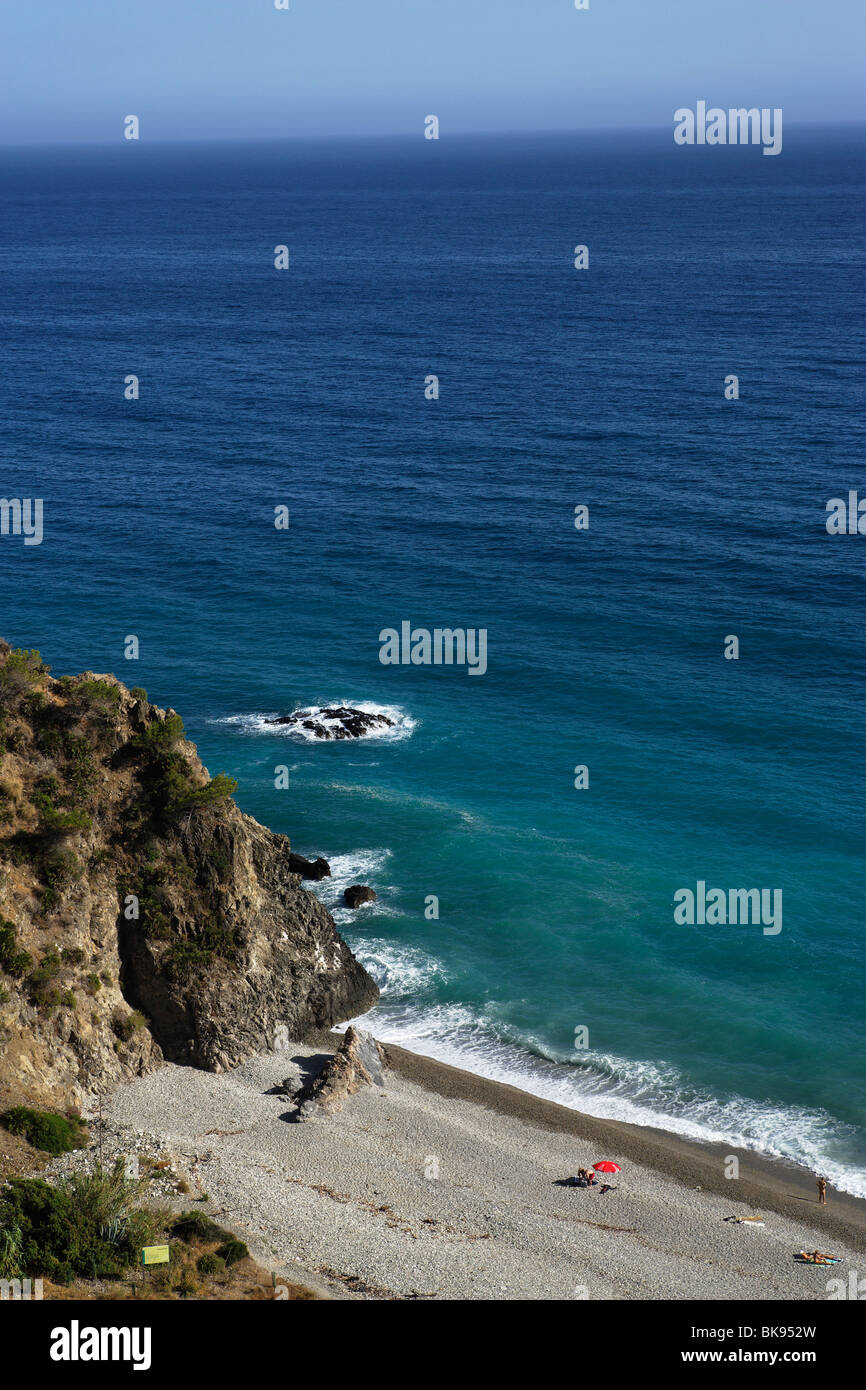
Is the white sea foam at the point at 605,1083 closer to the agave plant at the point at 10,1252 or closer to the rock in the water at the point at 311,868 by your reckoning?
the rock in the water at the point at 311,868

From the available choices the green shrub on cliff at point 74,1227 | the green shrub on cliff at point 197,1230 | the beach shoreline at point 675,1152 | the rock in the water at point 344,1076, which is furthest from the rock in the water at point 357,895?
the green shrub on cliff at point 74,1227

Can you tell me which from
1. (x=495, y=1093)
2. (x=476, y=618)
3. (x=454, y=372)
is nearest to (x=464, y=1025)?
(x=495, y=1093)

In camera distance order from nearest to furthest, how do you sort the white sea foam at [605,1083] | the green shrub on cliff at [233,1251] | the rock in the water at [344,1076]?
the green shrub on cliff at [233,1251] → the rock in the water at [344,1076] → the white sea foam at [605,1083]

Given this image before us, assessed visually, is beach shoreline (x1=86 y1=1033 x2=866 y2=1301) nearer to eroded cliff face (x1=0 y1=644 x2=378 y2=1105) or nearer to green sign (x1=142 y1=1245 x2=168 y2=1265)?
eroded cliff face (x1=0 y1=644 x2=378 y2=1105)

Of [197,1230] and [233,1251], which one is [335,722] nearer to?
[197,1230]

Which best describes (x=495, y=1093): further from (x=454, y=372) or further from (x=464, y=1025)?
(x=454, y=372)

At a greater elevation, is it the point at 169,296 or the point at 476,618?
the point at 169,296
